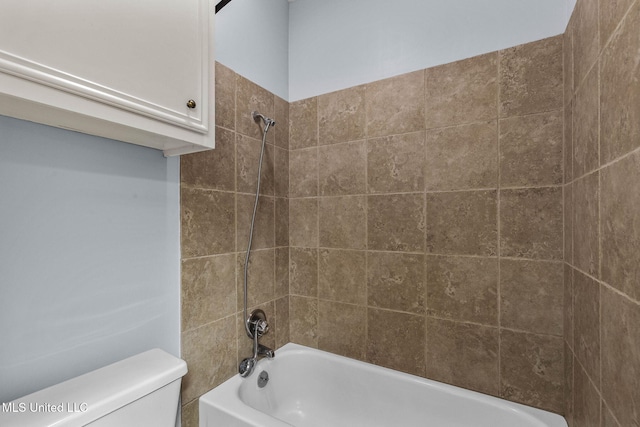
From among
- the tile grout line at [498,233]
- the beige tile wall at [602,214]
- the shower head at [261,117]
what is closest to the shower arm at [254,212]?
the shower head at [261,117]

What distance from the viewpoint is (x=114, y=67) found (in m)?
0.76

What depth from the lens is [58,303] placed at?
89cm

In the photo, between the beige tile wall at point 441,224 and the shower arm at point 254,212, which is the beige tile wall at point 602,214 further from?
the shower arm at point 254,212

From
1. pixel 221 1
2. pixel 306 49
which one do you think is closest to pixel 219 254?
pixel 221 1

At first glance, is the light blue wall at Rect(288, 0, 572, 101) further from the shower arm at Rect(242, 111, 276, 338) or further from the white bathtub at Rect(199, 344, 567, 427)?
the white bathtub at Rect(199, 344, 567, 427)

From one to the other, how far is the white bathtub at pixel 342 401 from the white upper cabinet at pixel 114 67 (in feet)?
3.50

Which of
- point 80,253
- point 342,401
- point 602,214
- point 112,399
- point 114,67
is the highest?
point 114,67

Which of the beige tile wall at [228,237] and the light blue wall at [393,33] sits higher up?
the light blue wall at [393,33]

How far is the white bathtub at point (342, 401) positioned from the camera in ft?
3.99

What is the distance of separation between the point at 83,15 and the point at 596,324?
1.57m

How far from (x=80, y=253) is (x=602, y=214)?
1.54 m

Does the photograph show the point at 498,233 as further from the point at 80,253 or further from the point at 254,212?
the point at 80,253

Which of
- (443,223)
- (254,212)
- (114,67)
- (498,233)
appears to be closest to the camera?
(114,67)

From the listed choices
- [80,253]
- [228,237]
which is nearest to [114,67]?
[80,253]
